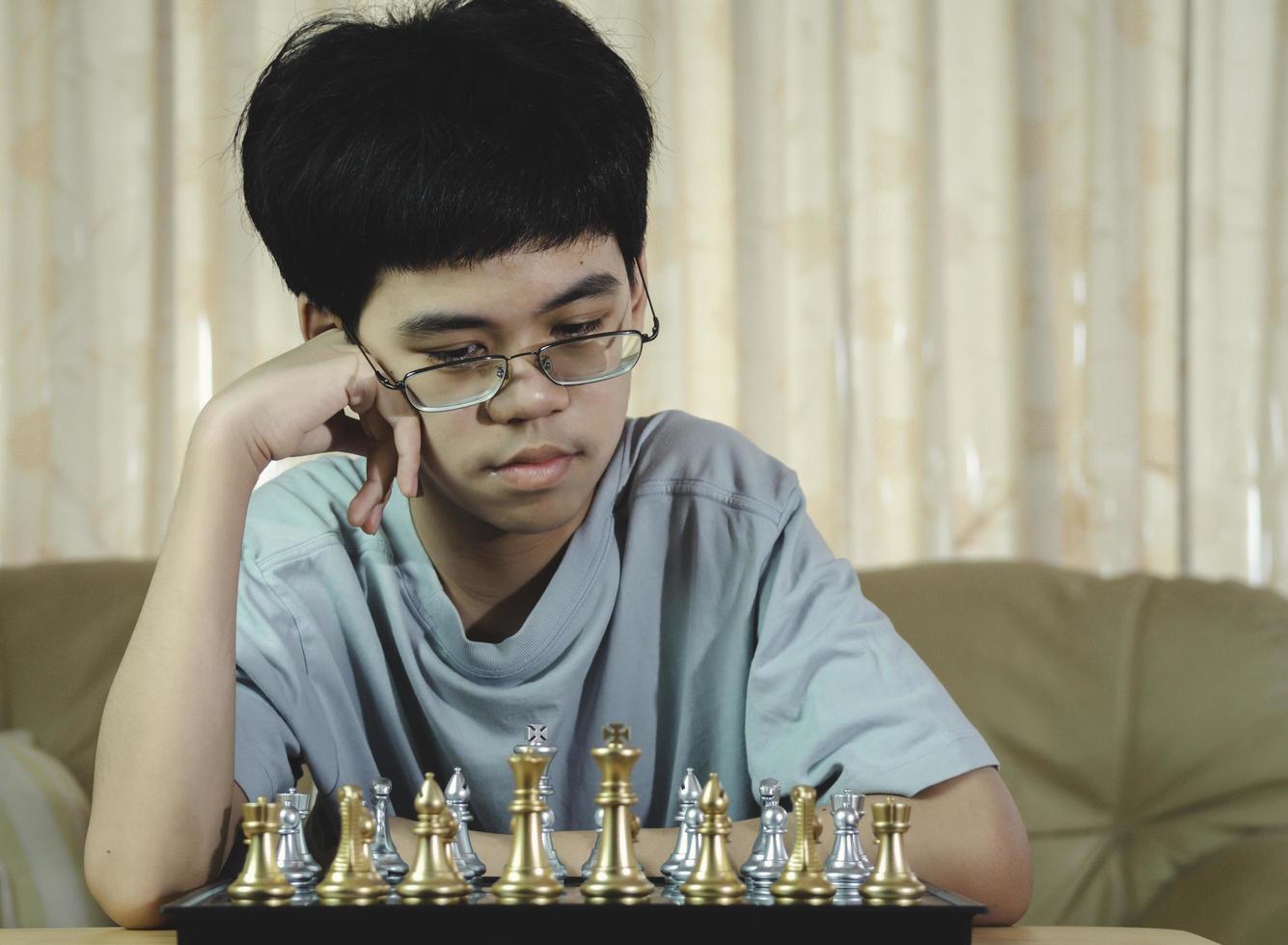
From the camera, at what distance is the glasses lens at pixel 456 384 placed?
3.85 ft

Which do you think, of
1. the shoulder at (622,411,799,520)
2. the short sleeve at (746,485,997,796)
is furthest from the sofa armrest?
the shoulder at (622,411,799,520)

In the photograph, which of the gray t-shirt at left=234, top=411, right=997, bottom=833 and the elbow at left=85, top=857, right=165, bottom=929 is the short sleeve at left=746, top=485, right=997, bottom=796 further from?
the elbow at left=85, top=857, right=165, bottom=929

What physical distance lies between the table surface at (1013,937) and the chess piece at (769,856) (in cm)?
17

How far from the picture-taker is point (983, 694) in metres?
2.00

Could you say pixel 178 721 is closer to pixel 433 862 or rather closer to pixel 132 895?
pixel 132 895

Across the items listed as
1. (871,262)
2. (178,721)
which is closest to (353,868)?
(178,721)

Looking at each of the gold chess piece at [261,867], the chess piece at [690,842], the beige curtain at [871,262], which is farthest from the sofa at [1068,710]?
the gold chess piece at [261,867]

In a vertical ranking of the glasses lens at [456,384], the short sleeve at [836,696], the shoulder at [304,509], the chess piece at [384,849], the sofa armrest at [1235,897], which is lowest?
the sofa armrest at [1235,897]

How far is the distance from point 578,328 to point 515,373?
A: 3.2 inches

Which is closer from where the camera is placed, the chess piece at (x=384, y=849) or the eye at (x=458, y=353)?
the chess piece at (x=384, y=849)

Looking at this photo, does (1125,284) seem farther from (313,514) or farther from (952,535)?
(313,514)

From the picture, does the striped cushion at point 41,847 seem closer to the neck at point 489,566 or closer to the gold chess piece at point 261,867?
the neck at point 489,566

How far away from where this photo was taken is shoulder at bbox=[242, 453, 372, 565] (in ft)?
4.63

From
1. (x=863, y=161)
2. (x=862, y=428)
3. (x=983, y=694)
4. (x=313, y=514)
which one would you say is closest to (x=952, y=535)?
(x=862, y=428)
